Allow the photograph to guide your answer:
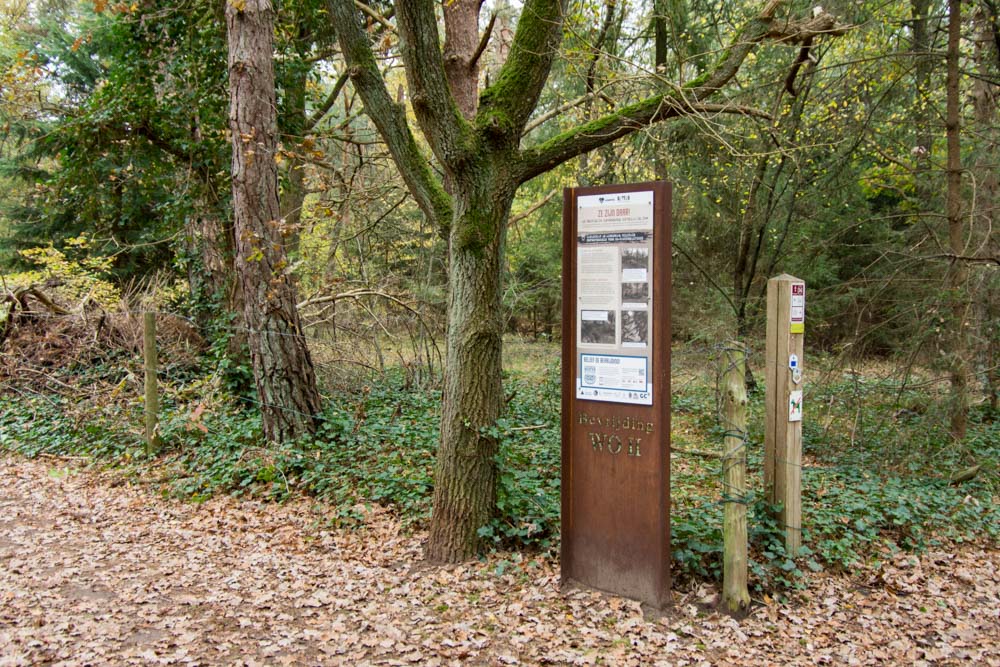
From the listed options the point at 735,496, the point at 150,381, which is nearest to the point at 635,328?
the point at 735,496

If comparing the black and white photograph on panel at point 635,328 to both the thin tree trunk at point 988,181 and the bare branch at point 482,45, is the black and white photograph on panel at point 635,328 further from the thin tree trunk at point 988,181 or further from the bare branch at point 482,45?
the thin tree trunk at point 988,181

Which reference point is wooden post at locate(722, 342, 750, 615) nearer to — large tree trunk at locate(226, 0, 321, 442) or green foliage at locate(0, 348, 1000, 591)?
green foliage at locate(0, 348, 1000, 591)

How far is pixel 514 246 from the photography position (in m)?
16.7

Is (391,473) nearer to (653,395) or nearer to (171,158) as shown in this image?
(653,395)

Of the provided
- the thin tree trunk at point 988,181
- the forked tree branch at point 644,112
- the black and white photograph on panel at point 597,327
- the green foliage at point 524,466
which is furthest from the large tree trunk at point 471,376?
the thin tree trunk at point 988,181

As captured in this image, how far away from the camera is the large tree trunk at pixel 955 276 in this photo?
250 inches

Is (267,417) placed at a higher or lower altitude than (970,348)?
lower

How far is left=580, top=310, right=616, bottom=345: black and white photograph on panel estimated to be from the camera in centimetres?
397

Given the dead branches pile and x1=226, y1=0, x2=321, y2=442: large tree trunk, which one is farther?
the dead branches pile

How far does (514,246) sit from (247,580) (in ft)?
42.5

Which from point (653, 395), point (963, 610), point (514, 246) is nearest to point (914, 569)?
point (963, 610)

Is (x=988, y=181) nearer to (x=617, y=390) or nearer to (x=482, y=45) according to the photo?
(x=482, y=45)

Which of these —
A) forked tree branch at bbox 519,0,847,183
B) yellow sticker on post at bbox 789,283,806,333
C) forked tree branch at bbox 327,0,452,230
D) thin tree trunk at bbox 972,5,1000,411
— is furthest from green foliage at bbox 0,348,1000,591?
forked tree branch at bbox 519,0,847,183

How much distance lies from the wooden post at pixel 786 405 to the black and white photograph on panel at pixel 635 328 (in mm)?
1055
